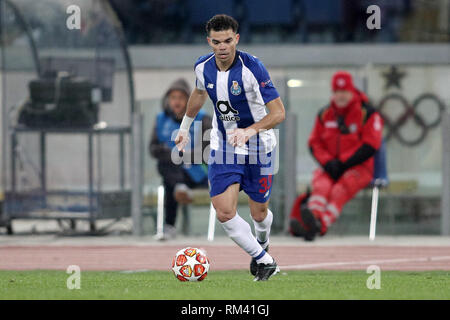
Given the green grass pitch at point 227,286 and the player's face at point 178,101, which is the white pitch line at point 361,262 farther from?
the player's face at point 178,101

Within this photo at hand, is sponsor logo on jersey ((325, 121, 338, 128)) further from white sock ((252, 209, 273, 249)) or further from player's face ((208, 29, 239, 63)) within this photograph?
player's face ((208, 29, 239, 63))

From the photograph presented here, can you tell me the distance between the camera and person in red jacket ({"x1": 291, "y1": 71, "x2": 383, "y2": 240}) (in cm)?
1249

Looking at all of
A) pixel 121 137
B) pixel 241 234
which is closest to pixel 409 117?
pixel 121 137

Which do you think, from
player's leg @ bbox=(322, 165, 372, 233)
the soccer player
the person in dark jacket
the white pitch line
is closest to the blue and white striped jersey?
the soccer player

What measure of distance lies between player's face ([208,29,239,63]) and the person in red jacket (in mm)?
4714

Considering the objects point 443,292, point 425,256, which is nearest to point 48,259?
point 425,256

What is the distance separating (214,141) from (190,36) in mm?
18129

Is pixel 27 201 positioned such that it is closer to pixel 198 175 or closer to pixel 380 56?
pixel 198 175

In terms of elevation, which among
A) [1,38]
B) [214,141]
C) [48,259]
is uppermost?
[1,38]

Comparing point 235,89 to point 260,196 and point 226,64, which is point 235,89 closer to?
point 226,64

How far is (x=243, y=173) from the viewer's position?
830 centimetres

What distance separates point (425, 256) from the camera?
35.3ft

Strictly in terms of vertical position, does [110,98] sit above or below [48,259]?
above
